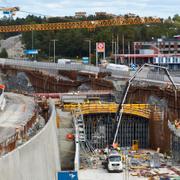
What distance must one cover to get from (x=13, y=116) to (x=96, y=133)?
15552 mm

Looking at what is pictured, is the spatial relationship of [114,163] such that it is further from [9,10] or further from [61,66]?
[9,10]

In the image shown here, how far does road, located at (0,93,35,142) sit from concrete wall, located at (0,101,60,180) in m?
2.03

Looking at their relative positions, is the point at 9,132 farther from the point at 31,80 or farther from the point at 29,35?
the point at 29,35

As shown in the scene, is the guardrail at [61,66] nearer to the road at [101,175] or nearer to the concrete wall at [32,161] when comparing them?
the road at [101,175]

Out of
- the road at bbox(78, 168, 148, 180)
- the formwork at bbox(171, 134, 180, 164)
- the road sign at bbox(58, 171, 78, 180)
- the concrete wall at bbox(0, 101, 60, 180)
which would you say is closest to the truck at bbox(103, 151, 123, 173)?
the road at bbox(78, 168, 148, 180)

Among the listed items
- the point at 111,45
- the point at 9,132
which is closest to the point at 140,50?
the point at 111,45

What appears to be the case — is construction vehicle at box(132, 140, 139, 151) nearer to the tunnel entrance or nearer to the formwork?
the tunnel entrance

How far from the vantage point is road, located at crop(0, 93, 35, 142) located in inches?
1306

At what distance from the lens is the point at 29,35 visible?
185 metres

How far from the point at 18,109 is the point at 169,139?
39.6 ft

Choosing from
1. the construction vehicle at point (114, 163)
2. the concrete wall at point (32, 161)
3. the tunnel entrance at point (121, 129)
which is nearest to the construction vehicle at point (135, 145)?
the tunnel entrance at point (121, 129)

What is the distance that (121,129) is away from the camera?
55.5 m

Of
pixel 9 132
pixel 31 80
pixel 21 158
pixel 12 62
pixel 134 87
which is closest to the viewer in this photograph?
pixel 21 158

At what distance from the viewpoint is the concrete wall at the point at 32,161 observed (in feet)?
73.9
